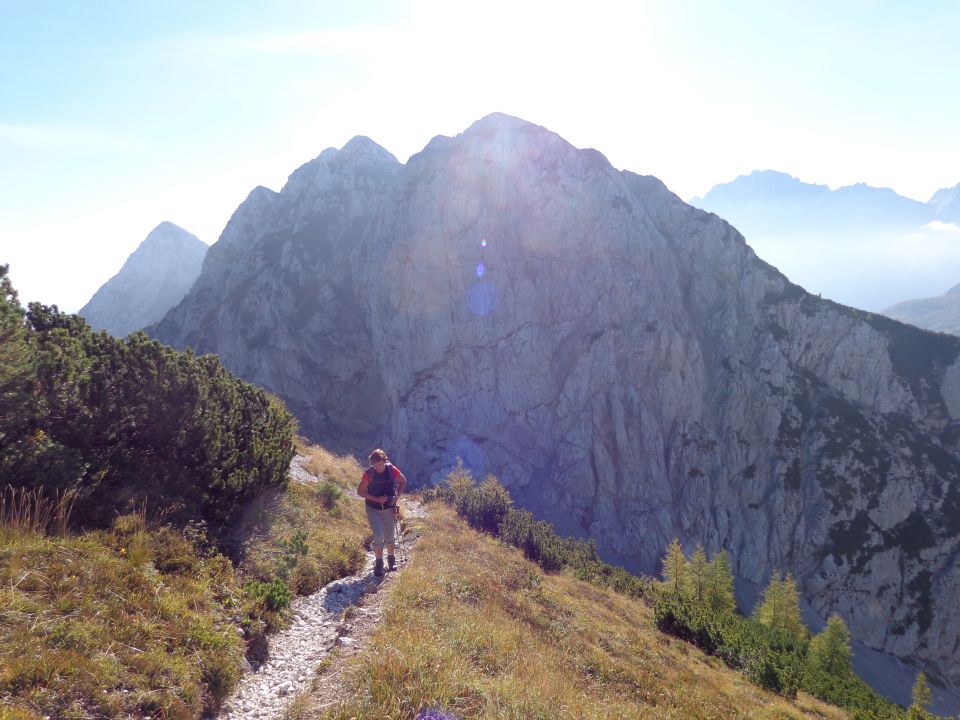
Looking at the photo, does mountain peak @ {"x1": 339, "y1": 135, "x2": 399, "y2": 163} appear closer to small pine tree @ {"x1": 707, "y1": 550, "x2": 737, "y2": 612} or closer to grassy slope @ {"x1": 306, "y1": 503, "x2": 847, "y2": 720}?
small pine tree @ {"x1": 707, "y1": 550, "x2": 737, "y2": 612}

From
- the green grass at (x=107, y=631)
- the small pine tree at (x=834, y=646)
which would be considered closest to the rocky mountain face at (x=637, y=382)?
the small pine tree at (x=834, y=646)

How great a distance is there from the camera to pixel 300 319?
298 ft

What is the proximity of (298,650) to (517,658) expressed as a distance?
11.9 feet

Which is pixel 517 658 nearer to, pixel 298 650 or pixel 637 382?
pixel 298 650

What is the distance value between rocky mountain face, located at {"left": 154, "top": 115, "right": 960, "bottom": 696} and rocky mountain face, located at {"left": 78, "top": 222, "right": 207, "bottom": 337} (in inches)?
3558

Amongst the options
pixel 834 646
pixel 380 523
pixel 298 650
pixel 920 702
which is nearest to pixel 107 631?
pixel 298 650

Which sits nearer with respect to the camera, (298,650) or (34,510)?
(34,510)

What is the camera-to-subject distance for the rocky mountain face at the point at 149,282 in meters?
152

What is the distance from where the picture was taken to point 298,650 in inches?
312

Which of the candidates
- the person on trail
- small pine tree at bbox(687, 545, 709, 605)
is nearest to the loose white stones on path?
the person on trail

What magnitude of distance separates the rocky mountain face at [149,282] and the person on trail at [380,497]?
166246 millimetres

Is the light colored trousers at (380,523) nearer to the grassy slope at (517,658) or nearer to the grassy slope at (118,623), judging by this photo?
the grassy slope at (517,658)

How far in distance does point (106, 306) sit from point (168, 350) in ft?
601

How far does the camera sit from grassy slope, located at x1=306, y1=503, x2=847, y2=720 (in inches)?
241
